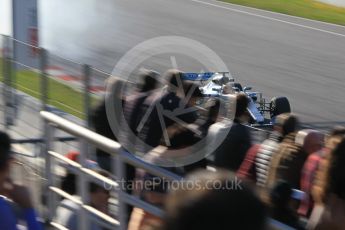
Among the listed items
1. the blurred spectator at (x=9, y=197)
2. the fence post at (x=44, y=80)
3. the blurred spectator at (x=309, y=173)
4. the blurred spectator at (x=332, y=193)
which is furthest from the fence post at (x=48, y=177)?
the blurred spectator at (x=332, y=193)

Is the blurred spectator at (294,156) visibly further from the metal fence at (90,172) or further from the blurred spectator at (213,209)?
the blurred spectator at (213,209)

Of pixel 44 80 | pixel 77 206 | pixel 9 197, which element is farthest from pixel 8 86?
pixel 9 197

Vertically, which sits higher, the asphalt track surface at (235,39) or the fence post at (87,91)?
the fence post at (87,91)

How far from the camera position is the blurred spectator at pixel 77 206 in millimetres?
5094

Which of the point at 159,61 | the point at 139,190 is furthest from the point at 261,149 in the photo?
the point at 159,61

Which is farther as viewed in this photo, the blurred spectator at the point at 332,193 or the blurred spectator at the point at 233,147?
the blurred spectator at the point at 233,147

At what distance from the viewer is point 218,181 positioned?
207 centimetres

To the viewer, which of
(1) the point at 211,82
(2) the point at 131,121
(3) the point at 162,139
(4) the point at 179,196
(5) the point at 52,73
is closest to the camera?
(4) the point at 179,196

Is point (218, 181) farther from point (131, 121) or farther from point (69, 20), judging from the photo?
point (69, 20)

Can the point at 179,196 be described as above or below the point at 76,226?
above

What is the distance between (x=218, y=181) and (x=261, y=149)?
4.19 m

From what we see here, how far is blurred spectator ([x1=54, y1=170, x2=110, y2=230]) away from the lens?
5094mm

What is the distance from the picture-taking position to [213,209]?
1951 mm

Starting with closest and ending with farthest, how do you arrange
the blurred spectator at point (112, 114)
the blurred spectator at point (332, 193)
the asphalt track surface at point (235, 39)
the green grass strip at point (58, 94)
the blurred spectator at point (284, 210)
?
1. the blurred spectator at point (332, 193)
2. the blurred spectator at point (284, 210)
3. the blurred spectator at point (112, 114)
4. the green grass strip at point (58, 94)
5. the asphalt track surface at point (235, 39)
